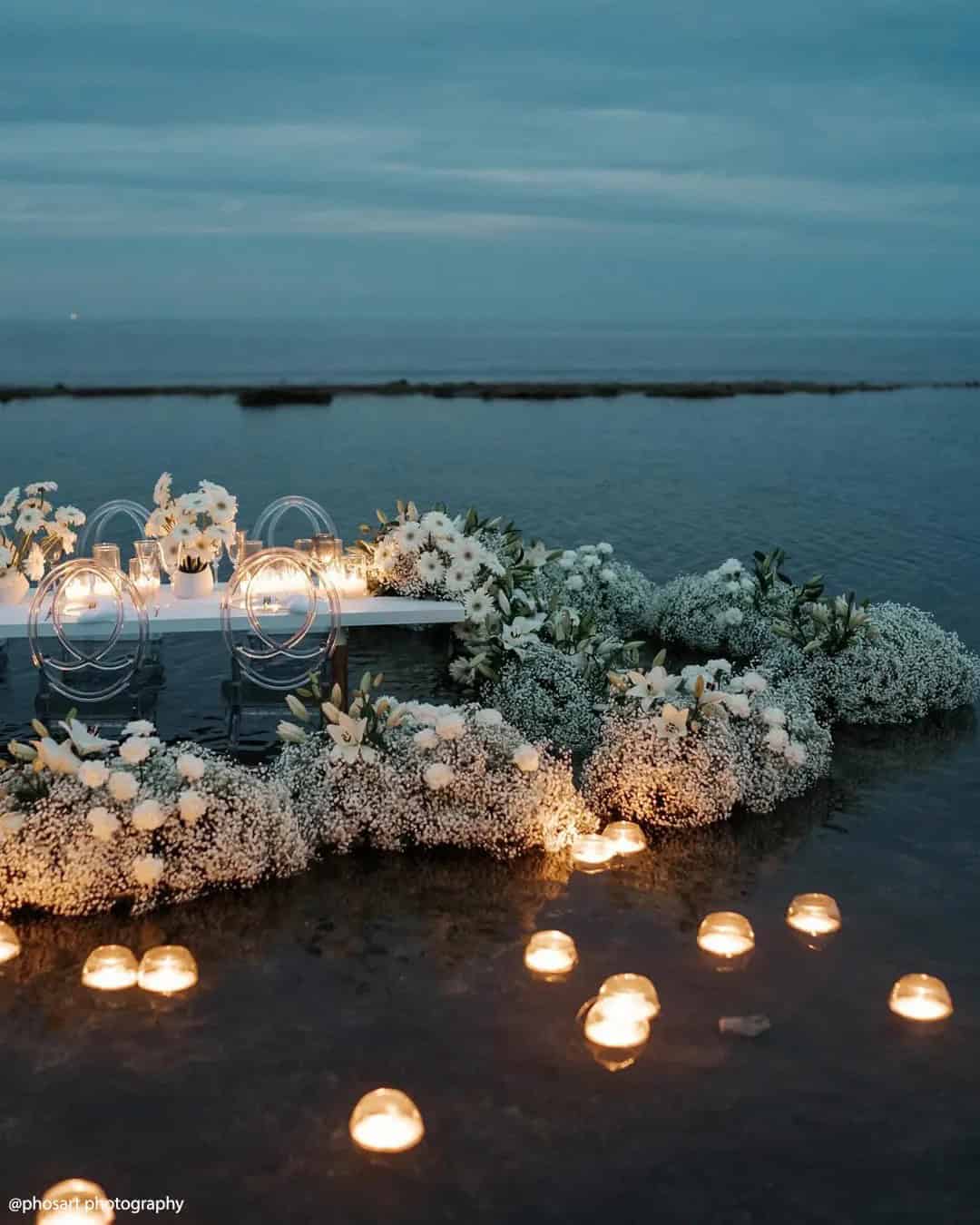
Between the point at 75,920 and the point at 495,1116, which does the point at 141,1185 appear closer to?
the point at 495,1116

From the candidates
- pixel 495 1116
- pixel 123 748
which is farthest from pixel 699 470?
pixel 495 1116

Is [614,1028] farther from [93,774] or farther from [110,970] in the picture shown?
[93,774]

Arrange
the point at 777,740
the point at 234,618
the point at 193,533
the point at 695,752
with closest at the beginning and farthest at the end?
the point at 695,752, the point at 777,740, the point at 234,618, the point at 193,533

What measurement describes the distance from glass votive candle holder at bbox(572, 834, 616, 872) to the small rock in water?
1.60 m

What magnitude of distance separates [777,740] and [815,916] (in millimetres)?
1708

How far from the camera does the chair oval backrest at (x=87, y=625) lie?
8352 mm

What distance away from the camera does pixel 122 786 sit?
6.51 meters

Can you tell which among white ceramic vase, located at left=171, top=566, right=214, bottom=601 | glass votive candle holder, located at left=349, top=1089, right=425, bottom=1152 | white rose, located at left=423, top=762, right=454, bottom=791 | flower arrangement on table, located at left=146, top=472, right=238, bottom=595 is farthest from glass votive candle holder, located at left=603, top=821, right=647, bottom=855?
white ceramic vase, located at left=171, top=566, right=214, bottom=601

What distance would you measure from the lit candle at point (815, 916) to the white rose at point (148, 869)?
9.91ft

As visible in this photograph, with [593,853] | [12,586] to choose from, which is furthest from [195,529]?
[593,853]

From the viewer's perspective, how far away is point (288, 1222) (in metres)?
4.40

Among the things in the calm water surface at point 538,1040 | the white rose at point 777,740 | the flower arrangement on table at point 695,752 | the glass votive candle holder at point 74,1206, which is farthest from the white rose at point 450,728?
the glass votive candle holder at point 74,1206

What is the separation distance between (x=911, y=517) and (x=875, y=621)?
32.2 feet

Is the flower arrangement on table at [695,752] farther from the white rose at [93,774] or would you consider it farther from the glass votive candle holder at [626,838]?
the white rose at [93,774]
